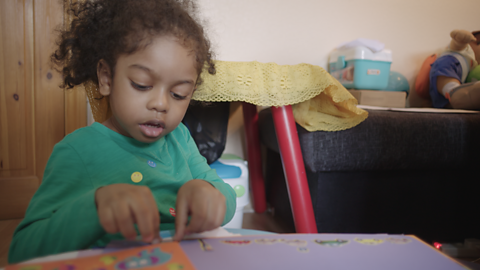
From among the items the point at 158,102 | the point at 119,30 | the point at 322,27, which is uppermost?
the point at 322,27

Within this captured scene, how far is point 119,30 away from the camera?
1.60ft

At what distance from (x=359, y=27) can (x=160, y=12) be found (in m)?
1.34

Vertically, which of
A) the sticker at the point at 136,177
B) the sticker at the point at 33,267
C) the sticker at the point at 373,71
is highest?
the sticker at the point at 373,71

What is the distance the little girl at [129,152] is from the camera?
1.03 feet

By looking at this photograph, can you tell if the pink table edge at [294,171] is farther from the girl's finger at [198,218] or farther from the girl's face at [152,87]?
the girl's finger at [198,218]

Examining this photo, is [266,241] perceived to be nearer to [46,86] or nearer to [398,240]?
[398,240]

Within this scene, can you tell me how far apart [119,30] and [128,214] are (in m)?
0.33

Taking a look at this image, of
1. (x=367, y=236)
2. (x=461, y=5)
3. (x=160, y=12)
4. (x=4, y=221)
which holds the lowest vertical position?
(x=4, y=221)

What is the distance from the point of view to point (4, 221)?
1.21 metres

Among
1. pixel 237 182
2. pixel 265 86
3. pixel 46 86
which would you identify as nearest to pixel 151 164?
pixel 265 86

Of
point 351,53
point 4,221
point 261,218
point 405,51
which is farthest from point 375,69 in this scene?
point 4,221

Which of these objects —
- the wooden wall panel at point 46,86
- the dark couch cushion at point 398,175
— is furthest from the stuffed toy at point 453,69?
the wooden wall panel at point 46,86

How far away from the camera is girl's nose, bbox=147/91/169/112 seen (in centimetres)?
44

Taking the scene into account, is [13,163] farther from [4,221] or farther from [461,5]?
→ [461,5]
